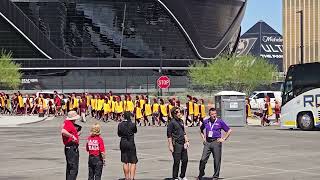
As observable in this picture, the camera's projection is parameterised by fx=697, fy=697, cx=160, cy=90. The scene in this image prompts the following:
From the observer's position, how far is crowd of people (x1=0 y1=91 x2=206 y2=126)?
3747 cm

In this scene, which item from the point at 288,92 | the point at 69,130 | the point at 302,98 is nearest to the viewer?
the point at 69,130

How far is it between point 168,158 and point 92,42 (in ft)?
252

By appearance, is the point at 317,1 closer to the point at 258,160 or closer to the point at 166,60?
the point at 166,60

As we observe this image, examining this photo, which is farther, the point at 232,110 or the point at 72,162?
the point at 232,110

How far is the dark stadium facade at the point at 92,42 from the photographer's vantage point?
305 feet

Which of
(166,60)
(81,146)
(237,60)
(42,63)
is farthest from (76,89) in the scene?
(81,146)

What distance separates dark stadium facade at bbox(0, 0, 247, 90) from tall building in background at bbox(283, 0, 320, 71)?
63892mm

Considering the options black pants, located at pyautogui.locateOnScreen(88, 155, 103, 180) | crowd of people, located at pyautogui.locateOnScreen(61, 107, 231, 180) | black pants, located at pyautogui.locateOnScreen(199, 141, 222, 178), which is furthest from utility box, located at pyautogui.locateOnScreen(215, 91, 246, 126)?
black pants, located at pyautogui.locateOnScreen(88, 155, 103, 180)

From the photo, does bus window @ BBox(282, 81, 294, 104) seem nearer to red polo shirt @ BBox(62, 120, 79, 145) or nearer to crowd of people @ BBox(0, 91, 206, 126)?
crowd of people @ BBox(0, 91, 206, 126)

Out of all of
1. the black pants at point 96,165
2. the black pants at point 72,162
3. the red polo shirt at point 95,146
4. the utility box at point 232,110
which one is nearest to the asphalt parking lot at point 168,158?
the black pants at point 96,165

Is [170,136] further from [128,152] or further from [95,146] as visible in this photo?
[95,146]

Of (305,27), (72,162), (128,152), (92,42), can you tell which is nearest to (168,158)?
(128,152)

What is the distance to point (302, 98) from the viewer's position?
3278cm

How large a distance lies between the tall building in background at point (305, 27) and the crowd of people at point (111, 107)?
Result: 113906 mm
